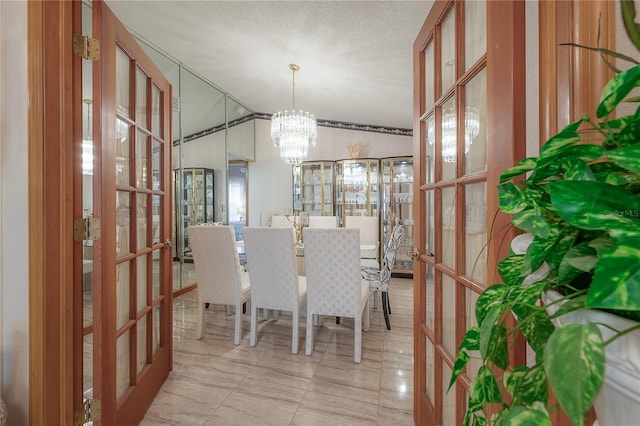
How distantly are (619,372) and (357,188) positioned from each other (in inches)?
196

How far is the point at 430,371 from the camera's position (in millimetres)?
1450

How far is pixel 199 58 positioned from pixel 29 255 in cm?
345

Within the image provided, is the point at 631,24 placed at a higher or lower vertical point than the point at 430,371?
higher

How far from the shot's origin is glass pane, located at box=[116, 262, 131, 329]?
145 centimetres

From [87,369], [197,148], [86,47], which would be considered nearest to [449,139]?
[86,47]

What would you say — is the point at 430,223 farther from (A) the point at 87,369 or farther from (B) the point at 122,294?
(A) the point at 87,369

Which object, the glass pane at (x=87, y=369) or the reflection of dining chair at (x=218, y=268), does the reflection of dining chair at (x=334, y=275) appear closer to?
the reflection of dining chair at (x=218, y=268)

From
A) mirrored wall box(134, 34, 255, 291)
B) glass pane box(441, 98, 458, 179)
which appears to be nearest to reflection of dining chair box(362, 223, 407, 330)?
glass pane box(441, 98, 458, 179)

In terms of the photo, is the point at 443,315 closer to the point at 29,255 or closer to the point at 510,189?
the point at 510,189

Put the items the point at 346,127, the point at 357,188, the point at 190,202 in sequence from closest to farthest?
the point at 190,202 < the point at 357,188 < the point at 346,127

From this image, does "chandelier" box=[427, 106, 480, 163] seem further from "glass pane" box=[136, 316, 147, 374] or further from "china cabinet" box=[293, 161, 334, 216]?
"china cabinet" box=[293, 161, 334, 216]

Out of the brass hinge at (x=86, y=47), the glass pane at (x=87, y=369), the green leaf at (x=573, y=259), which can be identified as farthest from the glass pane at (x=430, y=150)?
the glass pane at (x=87, y=369)

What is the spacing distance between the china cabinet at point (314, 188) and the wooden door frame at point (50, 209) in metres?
4.43

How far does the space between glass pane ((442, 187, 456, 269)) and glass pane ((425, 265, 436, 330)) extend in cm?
15
